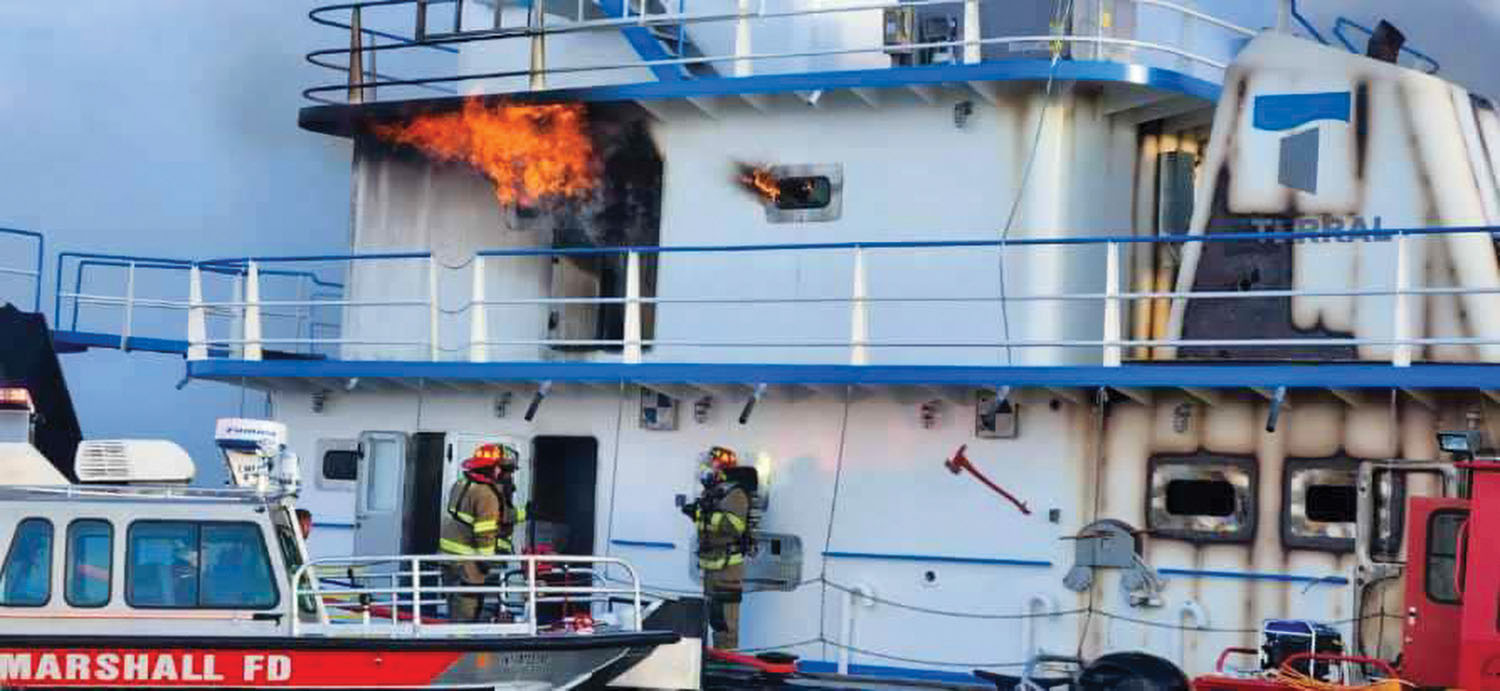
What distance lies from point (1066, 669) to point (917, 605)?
1.24 meters

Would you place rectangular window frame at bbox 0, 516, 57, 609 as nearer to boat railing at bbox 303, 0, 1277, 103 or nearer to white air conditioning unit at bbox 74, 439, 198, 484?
white air conditioning unit at bbox 74, 439, 198, 484

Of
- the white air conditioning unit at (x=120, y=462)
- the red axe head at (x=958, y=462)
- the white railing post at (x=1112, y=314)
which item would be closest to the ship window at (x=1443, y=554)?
the white railing post at (x=1112, y=314)

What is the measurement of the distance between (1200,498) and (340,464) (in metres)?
6.83

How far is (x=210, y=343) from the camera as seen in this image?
18844mm

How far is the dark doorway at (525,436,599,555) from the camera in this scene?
1853 centimetres

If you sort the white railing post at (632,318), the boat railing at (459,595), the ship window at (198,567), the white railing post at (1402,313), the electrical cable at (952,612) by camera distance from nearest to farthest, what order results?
1. the ship window at (198,567)
2. the boat railing at (459,595)
3. the white railing post at (1402,313)
4. the electrical cable at (952,612)
5. the white railing post at (632,318)

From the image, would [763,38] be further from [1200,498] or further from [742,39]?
[1200,498]

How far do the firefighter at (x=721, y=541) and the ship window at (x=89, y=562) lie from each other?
4471 mm

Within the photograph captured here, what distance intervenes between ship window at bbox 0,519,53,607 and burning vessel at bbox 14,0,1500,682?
367cm

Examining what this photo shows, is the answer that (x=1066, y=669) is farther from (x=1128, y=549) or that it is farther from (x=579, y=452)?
(x=579, y=452)

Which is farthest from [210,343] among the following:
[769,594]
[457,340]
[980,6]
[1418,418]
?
[1418,418]

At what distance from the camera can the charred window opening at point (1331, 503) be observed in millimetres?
15414

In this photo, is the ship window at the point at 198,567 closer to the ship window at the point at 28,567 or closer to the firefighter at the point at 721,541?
the ship window at the point at 28,567

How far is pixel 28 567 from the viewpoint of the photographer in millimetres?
13414
